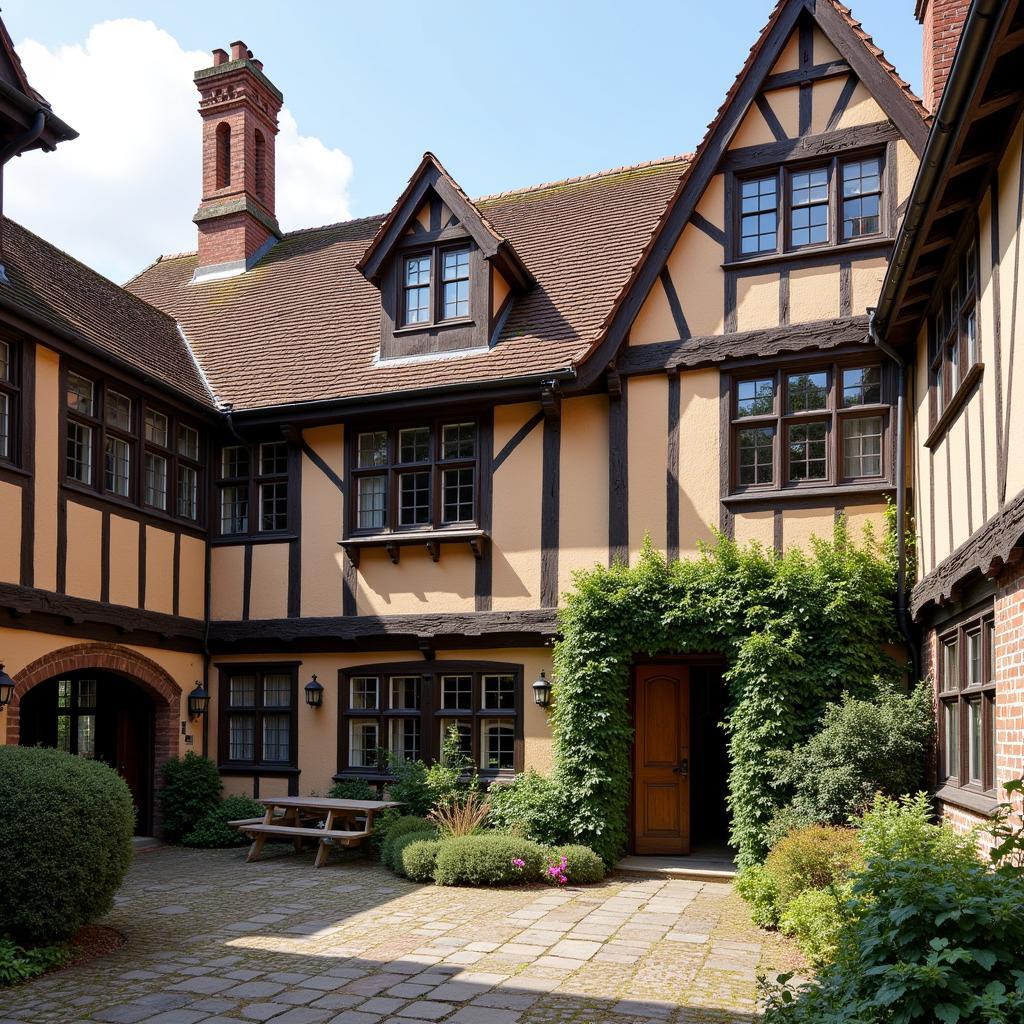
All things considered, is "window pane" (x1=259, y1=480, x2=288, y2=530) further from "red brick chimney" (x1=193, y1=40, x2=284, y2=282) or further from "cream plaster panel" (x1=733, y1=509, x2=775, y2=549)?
"cream plaster panel" (x1=733, y1=509, x2=775, y2=549)

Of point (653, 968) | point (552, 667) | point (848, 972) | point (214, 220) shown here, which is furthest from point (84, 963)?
point (214, 220)

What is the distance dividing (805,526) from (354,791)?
6490mm

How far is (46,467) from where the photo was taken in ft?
38.0

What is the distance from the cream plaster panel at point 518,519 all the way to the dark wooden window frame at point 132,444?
173 inches

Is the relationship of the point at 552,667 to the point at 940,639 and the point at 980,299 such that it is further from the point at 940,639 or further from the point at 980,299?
the point at 980,299

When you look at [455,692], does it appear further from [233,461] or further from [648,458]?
[233,461]

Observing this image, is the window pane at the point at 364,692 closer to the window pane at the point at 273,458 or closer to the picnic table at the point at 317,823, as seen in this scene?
the picnic table at the point at 317,823

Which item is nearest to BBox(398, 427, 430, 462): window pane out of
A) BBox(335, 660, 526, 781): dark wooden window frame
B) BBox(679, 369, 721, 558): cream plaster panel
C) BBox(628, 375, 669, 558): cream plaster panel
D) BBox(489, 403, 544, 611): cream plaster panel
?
BBox(489, 403, 544, 611): cream plaster panel

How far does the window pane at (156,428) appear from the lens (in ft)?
44.7

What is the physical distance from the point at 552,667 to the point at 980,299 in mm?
6867

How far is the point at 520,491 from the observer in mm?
12945

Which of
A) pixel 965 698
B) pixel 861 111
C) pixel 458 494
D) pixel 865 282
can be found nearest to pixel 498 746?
pixel 458 494

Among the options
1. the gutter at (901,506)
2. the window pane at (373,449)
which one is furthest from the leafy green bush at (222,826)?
the gutter at (901,506)

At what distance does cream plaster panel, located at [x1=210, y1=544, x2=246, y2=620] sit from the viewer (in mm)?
14344
